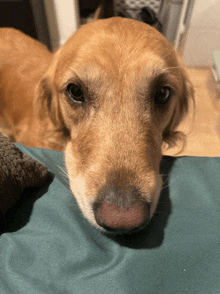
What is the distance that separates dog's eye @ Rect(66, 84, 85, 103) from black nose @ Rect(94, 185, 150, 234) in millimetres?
620

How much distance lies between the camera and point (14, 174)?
1.00 m

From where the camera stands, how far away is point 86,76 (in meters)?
1.20

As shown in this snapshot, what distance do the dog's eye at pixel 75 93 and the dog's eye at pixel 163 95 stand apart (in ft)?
1.49

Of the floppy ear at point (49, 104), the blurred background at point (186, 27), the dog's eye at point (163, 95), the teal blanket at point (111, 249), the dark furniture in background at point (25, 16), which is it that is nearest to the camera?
the teal blanket at point (111, 249)

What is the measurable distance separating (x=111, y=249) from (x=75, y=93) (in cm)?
90

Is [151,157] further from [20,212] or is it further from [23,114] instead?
[23,114]

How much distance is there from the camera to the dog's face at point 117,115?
979 mm

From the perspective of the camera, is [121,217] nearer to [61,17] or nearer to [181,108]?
[181,108]

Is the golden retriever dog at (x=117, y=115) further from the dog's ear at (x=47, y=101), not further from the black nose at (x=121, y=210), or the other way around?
the dog's ear at (x=47, y=101)

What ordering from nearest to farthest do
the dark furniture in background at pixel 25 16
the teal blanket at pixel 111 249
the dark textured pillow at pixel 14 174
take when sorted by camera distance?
the teal blanket at pixel 111 249
the dark textured pillow at pixel 14 174
the dark furniture in background at pixel 25 16

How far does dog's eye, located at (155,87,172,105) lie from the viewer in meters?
1.33

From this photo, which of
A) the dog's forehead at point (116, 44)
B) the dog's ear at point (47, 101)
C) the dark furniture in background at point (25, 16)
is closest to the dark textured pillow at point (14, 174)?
the dog's forehead at point (116, 44)

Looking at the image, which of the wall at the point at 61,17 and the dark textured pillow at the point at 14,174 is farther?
the wall at the point at 61,17

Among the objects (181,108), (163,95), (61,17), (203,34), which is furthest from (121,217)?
(61,17)
